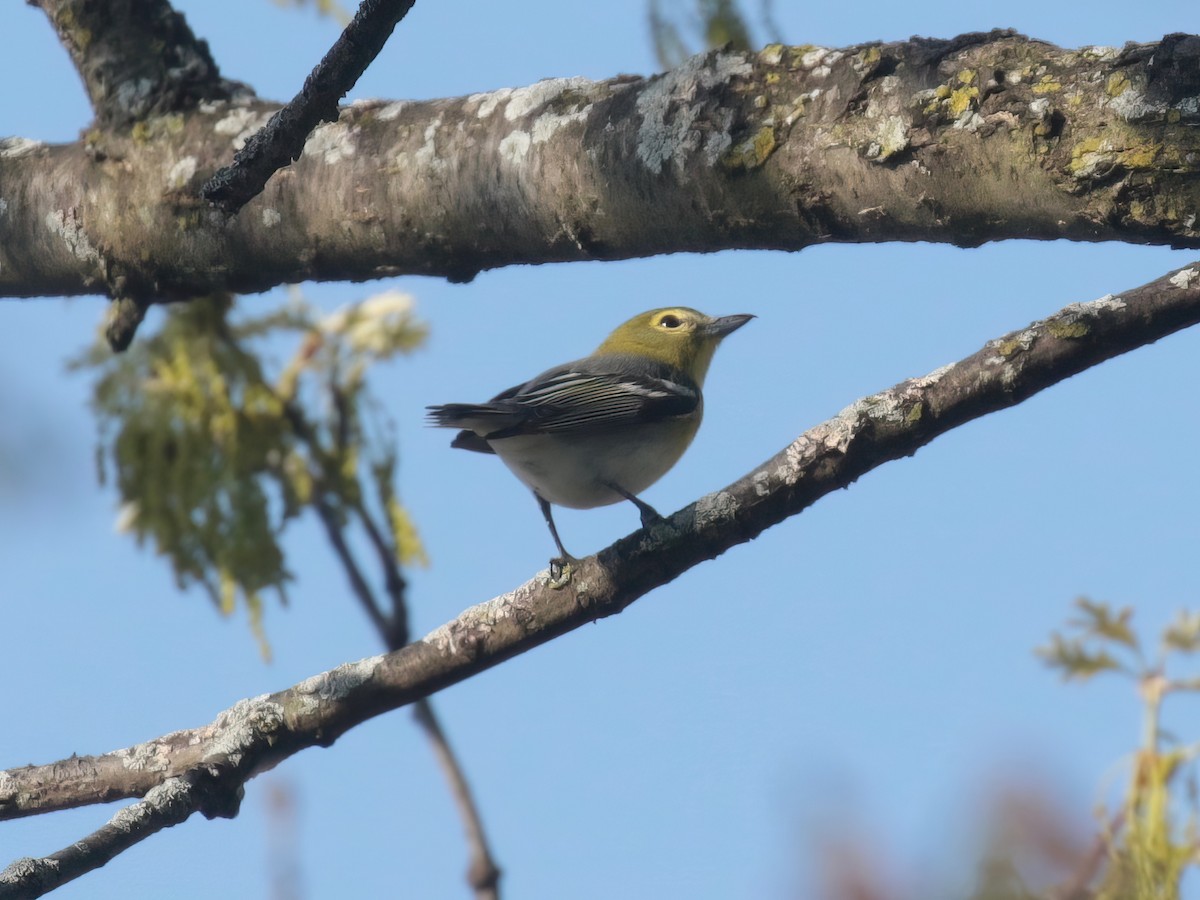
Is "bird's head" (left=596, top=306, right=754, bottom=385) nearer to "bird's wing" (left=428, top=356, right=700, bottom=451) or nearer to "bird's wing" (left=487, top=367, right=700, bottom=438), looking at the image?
"bird's wing" (left=428, top=356, right=700, bottom=451)

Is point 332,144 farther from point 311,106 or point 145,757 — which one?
point 145,757

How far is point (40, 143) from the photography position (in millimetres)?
4414

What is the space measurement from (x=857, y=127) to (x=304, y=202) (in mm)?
1702

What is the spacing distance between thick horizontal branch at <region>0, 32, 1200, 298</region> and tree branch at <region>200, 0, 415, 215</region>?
2.48ft

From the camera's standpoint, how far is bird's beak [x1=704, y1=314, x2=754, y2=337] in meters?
5.95

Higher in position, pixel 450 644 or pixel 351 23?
pixel 351 23

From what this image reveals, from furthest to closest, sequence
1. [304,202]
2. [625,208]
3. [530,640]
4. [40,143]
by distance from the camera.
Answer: [40,143] < [304,202] < [625,208] < [530,640]

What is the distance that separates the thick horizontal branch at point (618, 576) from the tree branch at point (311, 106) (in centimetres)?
114

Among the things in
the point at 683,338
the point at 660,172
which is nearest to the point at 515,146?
the point at 660,172

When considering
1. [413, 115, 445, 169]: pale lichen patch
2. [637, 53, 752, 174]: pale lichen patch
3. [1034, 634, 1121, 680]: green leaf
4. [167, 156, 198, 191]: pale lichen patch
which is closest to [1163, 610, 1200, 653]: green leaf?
[1034, 634, 1121, 680]: green leaf

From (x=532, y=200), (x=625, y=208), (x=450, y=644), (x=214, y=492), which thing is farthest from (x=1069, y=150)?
(x=214, y=492)

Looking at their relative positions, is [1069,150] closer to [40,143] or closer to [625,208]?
[625,208]

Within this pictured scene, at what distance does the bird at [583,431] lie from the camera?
4410 millimetres

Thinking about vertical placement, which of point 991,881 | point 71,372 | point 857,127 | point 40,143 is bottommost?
point 991,881
